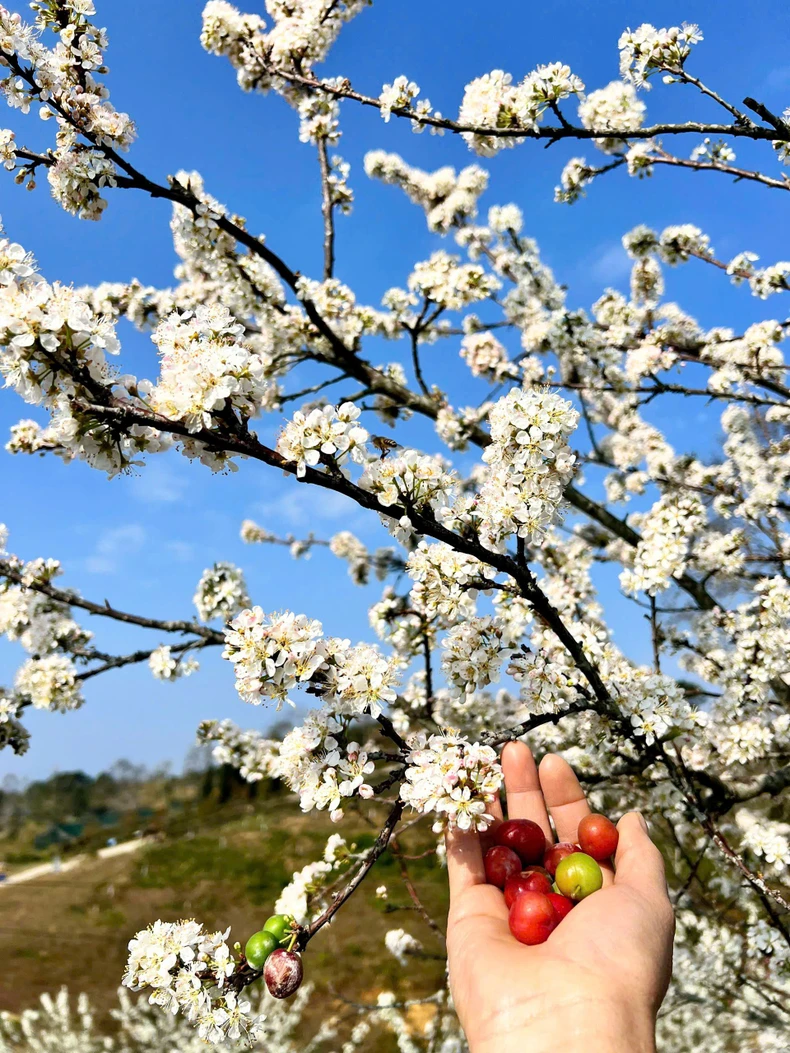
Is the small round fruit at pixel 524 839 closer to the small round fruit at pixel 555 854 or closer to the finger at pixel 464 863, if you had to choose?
the small round fruit at pixel 555 854

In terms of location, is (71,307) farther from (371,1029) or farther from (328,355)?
(371,1029)

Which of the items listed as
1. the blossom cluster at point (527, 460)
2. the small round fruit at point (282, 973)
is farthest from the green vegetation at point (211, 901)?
the blossom cluster at point (527, 460)

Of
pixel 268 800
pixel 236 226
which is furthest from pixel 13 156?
pixel 268 800

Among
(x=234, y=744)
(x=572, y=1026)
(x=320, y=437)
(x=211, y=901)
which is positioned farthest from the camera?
(x=211, y=901)

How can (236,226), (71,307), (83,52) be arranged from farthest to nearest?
(236,226)
(83,52)
(71,307)

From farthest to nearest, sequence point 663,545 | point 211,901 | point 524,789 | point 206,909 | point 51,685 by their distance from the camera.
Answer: point 211,901
point 206,909
point 51,685
point 663,545
point 524,789

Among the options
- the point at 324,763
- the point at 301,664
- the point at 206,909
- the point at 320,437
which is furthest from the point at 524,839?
the point at 206,909

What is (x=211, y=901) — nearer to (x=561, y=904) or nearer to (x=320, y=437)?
(x=561, y=904)
